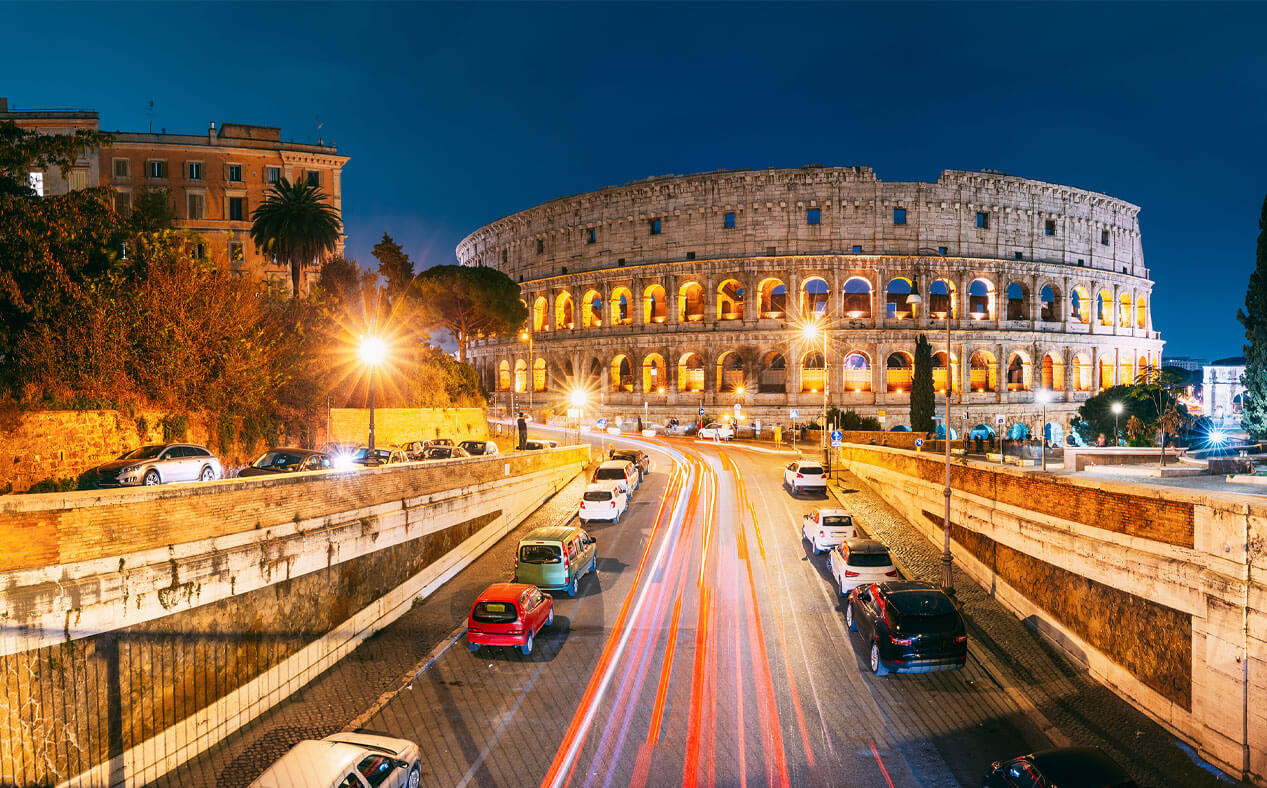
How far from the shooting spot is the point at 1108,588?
13.8m

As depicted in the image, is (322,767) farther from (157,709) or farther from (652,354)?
(652,354)

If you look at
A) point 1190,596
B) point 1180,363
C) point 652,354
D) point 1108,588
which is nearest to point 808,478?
point 1108,588

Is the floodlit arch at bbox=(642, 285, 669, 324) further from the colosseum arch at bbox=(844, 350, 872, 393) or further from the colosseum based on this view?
the colosseum arch at bbox=(844, 350, 872, 393)

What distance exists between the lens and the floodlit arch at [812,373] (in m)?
66.5

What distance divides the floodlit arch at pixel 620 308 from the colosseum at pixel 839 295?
0.88 feet

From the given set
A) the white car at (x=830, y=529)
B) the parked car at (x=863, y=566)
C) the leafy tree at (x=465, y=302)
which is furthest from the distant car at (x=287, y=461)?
the leafy tree at (x=465, y=302)

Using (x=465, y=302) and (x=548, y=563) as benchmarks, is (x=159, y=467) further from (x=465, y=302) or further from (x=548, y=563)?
(x=465, y=302)

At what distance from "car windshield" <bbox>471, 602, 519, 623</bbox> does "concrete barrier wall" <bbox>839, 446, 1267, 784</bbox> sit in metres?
12.7

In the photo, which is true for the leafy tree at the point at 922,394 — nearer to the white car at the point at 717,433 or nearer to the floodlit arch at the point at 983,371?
the white car at the point at 717,433

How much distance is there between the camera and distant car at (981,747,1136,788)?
29.8 feet

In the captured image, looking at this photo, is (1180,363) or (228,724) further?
(1180,363)

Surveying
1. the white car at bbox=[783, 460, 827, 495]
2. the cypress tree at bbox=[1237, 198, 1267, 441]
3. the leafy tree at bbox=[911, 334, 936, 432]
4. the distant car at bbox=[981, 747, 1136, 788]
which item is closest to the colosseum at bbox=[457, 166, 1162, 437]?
the leafy tree at bbox=[911, 334, 936, 432]

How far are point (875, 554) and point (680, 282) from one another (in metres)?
52.2

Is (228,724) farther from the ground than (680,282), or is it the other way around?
(680,282)
